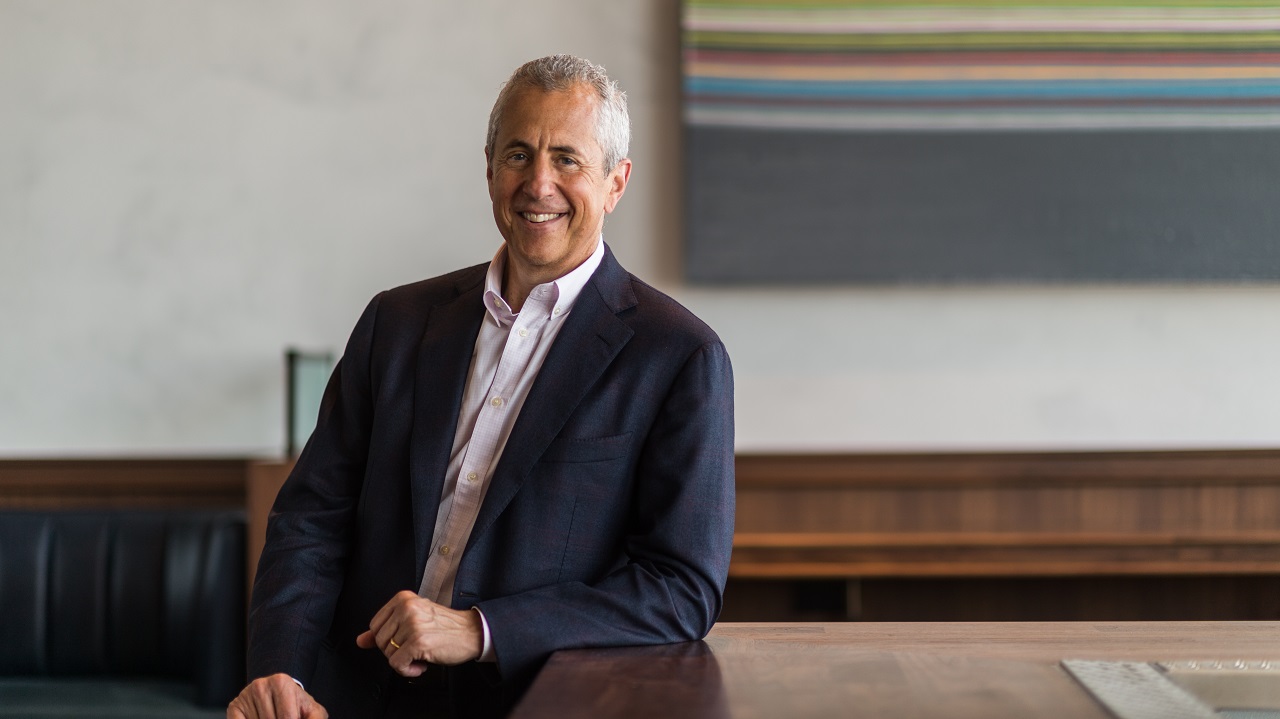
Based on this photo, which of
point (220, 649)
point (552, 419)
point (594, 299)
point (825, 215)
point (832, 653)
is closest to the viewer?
point (832, 653)

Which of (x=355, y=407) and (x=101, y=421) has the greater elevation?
(x=355, y=407)

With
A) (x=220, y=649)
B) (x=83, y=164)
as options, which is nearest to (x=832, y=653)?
(x=220, y=649)

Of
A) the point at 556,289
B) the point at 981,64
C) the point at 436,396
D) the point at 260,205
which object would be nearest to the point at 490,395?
the point at 436,396

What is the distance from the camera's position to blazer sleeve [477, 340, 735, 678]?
141 cm

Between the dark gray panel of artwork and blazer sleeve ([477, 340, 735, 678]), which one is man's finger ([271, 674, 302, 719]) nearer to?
blazer sleeve ([477, 340, 735, 678])

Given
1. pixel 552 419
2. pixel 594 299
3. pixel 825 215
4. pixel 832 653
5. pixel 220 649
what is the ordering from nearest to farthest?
pixel 832 653
pixel 552 419
pixel 594 299
pixel 220 649
pixel 825 215

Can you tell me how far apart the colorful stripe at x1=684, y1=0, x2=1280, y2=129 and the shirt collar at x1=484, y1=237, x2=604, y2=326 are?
1.42m

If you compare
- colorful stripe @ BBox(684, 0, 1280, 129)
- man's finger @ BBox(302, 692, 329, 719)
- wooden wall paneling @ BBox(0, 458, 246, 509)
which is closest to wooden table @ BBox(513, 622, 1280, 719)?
man's finger @ BBox(302, 692, 329, 719)

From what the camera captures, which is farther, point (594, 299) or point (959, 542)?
point (959, 542)

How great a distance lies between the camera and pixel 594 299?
1659mm

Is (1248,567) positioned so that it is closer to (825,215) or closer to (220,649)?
(825,215)

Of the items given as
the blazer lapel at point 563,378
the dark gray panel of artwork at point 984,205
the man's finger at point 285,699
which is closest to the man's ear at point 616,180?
the blazer lapel at point 563,378

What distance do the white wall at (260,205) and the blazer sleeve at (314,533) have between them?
4.85 feet

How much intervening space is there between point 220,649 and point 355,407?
137 cm
